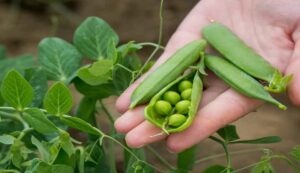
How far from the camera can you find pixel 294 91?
97 centimetres

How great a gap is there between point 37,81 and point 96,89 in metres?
0.13

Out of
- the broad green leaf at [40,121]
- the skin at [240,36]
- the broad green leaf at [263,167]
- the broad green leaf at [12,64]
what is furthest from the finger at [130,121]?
the broad green leaf at [12,64]

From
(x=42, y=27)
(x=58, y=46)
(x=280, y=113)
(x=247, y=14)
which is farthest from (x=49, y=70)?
(x=42, y=27)

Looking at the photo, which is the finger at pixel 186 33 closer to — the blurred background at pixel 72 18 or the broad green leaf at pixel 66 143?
the broad green leaf at pixel 66 143

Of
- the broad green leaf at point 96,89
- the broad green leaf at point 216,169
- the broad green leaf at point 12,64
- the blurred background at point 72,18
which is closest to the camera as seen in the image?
the broad green leaf at point 216,169

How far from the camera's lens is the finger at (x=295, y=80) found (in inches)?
38.0

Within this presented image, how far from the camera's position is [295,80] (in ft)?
3.18

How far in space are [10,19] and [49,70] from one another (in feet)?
4.86

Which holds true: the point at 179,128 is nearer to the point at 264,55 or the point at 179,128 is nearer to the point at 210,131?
the point at 210,131

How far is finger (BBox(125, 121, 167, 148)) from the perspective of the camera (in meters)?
0.97

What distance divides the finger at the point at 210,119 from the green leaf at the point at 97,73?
0.20 m

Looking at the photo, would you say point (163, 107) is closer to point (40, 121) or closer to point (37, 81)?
point (40, 121)

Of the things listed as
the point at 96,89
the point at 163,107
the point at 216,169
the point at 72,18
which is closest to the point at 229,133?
the point at 216,169

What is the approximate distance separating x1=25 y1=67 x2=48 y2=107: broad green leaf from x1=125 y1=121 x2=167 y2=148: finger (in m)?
0.29
